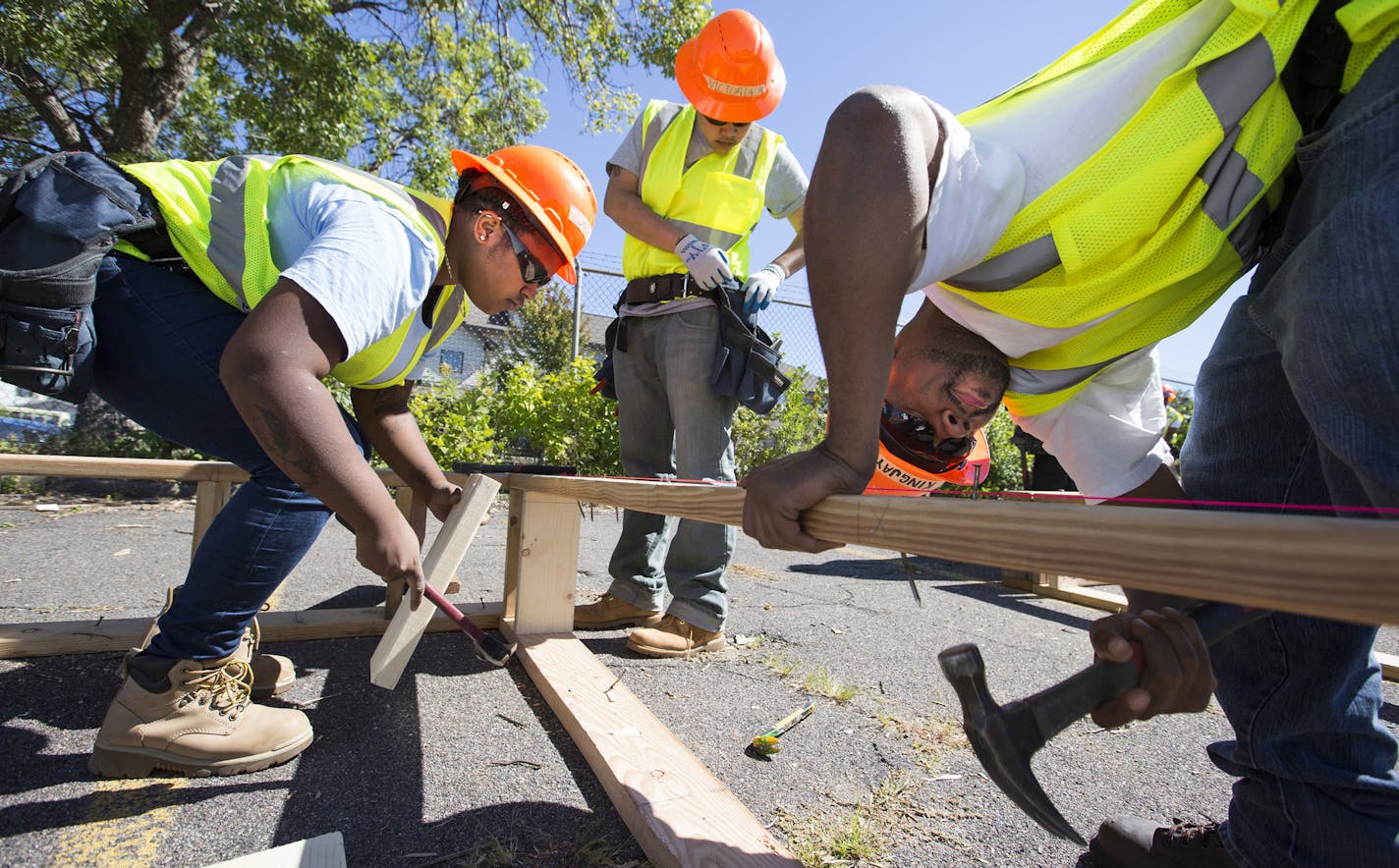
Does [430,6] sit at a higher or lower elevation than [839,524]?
higher

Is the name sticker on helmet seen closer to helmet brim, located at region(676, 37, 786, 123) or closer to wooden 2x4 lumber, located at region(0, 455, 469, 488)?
helmet brim, located at region(676, 37, 786, 123)

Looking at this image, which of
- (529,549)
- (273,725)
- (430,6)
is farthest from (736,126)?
(430,6)

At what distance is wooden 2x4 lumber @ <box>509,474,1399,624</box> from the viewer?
0.50 metres

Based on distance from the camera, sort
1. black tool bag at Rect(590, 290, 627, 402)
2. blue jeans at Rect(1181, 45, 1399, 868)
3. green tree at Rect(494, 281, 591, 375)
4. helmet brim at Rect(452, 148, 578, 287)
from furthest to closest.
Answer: green tree at Rect(494, 281, 591, 375) → black tool bag at Rect(590, 290, 627, 402) → helmet brim at Rect(452, 148, 578, 287) → blue jeans at Rect(1181, 45, 1399, 868)

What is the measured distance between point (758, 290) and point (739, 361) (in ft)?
1.01

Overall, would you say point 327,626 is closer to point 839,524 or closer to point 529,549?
point 529,549

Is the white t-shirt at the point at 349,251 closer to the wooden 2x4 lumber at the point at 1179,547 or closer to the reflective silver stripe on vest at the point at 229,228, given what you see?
the reflective silver stripe on vest at the point at 229,228

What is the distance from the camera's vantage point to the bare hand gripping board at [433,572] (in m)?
1.86

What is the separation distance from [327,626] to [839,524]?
2.42m

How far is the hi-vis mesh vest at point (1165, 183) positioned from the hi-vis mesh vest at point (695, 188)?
1.83m

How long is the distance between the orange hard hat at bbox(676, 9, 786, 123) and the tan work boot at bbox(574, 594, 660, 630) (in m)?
2.00

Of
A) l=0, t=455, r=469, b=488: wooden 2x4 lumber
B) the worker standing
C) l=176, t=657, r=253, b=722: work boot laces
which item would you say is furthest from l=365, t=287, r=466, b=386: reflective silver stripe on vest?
the worker standing

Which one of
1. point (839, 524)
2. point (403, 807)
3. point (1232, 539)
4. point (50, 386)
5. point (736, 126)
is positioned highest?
point (736, 126)

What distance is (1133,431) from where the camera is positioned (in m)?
1.58
